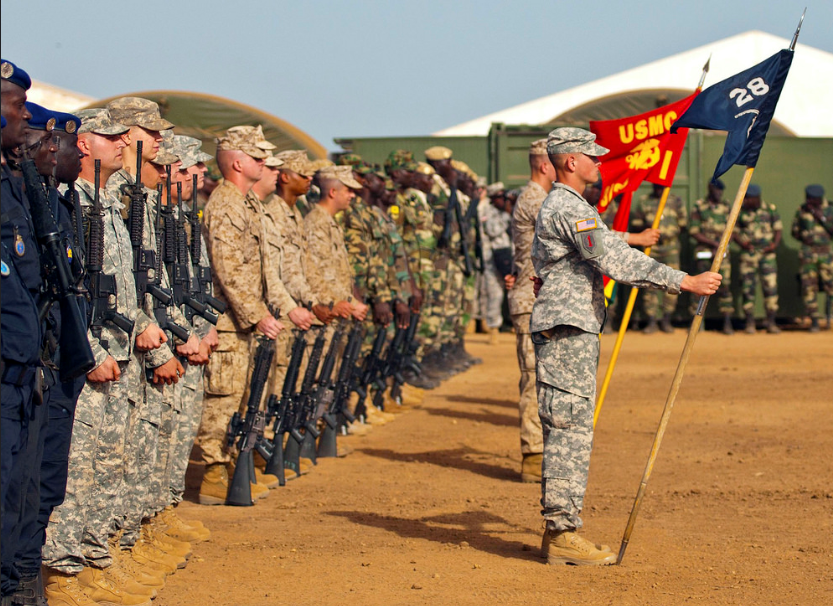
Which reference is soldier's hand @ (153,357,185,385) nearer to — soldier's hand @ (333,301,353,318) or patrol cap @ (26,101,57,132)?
patrol cap @ (26,101,57,132)

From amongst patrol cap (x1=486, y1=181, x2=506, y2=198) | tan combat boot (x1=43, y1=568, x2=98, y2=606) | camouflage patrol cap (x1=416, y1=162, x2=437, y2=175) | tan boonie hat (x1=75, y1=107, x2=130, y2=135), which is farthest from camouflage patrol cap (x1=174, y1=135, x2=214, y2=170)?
patrol cap (x1=486, y1=181, x2=506, y2=198)

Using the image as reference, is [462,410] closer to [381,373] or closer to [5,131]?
[381,373]

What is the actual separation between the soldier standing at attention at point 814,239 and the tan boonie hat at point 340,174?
40.9 feet

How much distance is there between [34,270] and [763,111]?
13.0 ft

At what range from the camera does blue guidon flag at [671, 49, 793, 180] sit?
6383 mm

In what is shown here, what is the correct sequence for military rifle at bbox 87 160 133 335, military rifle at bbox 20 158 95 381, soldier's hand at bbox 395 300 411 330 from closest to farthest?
military rifle at bbox 20 158 95 381, military rifle at bbox 87 160 133 335, soldier's hand at bbox 395 300 411 330

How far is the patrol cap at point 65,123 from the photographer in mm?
4871

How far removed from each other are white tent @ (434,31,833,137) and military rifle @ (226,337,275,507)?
77.9ft

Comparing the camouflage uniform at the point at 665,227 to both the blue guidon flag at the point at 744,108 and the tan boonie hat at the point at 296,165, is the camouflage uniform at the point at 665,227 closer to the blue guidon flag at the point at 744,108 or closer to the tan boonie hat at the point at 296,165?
the tan boonie hat at the point at 296,165

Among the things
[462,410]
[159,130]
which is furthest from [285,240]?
[462,410]

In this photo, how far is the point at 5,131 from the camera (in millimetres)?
4188

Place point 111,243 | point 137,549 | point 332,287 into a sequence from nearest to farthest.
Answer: point 111,243
point 137,549
point 332,287

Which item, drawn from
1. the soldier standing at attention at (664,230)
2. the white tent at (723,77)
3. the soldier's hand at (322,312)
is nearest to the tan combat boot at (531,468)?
the soldier's hand at (322,312)

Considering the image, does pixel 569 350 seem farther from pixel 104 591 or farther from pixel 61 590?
pixel 61 590
